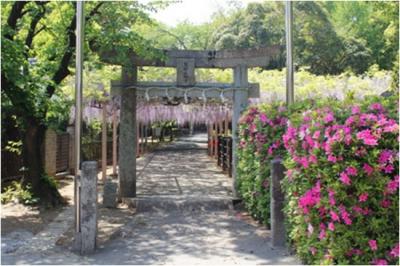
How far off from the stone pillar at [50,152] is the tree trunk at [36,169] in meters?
4.04

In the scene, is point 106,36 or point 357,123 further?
point 106,36

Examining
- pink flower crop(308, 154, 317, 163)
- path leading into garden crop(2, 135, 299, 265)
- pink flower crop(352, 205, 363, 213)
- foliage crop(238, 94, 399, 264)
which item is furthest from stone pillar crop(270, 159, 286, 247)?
pink flower crop(352, 205, 363, 213)

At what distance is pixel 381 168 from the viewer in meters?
4.16

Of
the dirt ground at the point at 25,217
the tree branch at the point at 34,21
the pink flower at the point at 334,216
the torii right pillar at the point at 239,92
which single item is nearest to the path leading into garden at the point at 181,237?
the dirt ground at the point at 25,217

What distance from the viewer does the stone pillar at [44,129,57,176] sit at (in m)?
14.4

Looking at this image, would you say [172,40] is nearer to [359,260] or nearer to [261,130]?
[261,130]

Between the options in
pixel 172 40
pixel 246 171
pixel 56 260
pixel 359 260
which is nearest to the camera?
pixel 359 260

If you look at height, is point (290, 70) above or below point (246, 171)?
above

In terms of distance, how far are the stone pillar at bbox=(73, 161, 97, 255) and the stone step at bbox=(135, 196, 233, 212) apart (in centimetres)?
354

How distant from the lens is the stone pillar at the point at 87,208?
6.60m

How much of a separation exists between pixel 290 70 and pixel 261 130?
1300 millimetres

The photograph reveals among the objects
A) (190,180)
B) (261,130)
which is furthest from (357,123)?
(190,180)

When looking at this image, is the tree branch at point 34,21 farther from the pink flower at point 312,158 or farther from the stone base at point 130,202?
the pink flower at point 312,158

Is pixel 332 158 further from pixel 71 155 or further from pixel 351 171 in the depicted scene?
pixel 71 155
